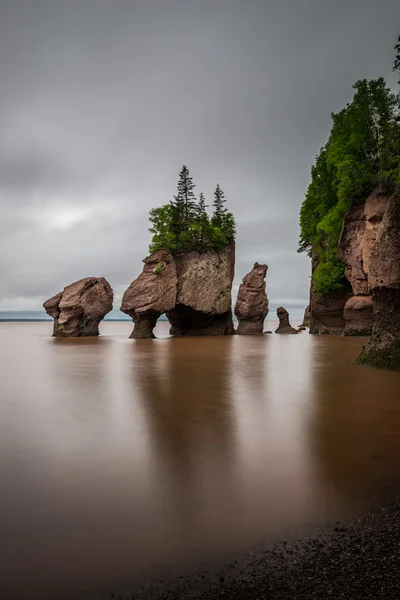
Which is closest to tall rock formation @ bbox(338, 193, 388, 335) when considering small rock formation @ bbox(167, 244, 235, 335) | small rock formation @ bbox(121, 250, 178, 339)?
small rock formation @ bbox(167, 244, 235, 335)

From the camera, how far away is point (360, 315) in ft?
85.5

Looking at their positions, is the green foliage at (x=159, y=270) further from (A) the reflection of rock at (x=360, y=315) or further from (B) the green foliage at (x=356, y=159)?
(A) the reflection of rock at (x=360, y=315)

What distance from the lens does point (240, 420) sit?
629cm

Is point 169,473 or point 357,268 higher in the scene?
point 357,268

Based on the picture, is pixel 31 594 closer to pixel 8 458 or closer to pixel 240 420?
pixel 8 458

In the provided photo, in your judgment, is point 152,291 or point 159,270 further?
point 159,270

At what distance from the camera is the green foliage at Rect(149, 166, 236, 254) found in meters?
34.3

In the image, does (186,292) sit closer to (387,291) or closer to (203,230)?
(203,230)

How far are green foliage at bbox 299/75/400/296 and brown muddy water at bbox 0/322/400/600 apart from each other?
18101 millimetres

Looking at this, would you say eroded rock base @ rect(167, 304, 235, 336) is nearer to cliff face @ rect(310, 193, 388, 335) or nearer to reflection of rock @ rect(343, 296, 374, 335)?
cliff face @ rect(310, 193, 388, 335)

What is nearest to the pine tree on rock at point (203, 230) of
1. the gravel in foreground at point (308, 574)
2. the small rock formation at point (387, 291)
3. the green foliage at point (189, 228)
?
the green foliage at point (189, 228)

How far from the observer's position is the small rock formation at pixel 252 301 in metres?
42.6

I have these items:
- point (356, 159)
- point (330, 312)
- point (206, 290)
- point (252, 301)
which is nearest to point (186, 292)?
point (206, 290)

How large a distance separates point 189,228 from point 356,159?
15.4 metres
